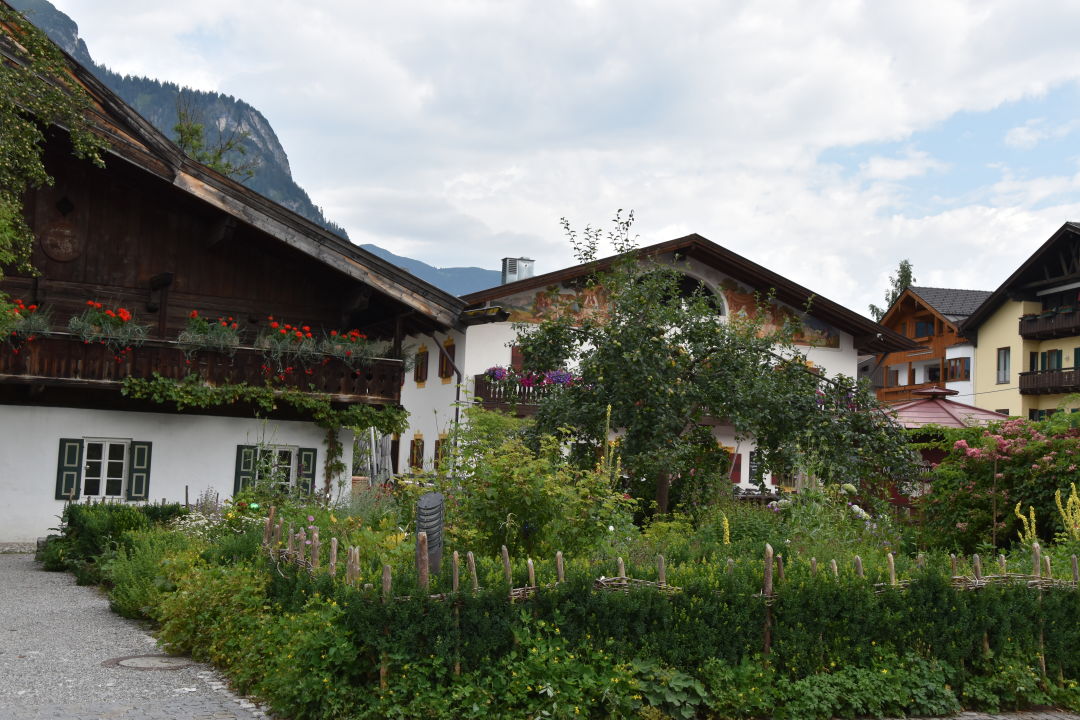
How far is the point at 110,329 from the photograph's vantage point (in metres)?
17.1

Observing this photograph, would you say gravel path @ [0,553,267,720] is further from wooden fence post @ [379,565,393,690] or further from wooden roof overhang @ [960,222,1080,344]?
wooden roof overhang @ [960,222,1080,344]

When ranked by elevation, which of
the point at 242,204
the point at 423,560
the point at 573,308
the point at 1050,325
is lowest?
the point at 423,560

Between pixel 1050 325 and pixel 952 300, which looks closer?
pixel 1050 325

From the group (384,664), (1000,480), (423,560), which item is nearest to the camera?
(384,664)

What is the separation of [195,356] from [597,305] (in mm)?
11216

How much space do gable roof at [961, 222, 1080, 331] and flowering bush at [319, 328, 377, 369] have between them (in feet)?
104

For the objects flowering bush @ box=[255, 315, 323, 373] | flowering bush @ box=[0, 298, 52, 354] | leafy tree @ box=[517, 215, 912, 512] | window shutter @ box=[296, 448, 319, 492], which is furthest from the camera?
window shutter @ box=[296, 448, 319, 492]

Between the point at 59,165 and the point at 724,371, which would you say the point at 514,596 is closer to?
the point at 724,371

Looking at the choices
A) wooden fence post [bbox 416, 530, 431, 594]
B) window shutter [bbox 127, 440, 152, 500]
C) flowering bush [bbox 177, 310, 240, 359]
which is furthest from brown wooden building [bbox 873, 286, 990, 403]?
wooden fence post [bbox 416, 530, 431, 594]

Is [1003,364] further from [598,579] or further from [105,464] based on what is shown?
[598,579]

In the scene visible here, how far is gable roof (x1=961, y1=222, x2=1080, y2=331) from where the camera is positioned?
1646 inches

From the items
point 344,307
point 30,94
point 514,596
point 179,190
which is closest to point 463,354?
point 344,307

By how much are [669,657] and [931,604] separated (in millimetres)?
2263

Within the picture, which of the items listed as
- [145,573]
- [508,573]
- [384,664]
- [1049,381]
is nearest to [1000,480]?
[508,573]
